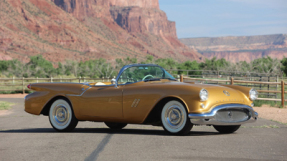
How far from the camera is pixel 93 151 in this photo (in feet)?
21.1

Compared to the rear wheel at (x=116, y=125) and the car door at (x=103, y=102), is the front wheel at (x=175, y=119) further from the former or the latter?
the rear wheel at (x=116, y=125)

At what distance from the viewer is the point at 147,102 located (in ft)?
26.5

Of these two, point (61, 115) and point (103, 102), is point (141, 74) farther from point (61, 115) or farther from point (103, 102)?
point (61, 115)

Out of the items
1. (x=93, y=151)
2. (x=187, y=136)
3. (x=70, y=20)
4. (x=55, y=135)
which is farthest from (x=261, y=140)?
(x=70, y=20)

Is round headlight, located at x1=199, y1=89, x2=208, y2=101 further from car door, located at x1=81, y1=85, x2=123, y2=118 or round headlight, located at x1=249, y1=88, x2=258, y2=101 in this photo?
car door, located at x1=81, y1=85, x2=123, y2=118

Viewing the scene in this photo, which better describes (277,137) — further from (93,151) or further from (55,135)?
(55,135)

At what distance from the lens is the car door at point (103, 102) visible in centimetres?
853

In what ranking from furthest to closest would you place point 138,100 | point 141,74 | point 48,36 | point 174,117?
point 48,36, point 141,74, point 138,100, point 174,117

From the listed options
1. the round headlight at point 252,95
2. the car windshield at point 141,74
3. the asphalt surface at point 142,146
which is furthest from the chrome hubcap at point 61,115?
the round headlight at point 252,95

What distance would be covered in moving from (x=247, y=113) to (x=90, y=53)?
124897 millimetres

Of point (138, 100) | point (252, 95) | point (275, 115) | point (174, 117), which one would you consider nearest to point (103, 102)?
point (138, 100)

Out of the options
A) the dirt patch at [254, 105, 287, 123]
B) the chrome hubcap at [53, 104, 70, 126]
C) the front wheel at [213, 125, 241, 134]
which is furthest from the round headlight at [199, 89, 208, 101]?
the dirt patch at [254, 105, 287, 123]

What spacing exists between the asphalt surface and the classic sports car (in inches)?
12.4

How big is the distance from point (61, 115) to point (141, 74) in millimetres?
1972
